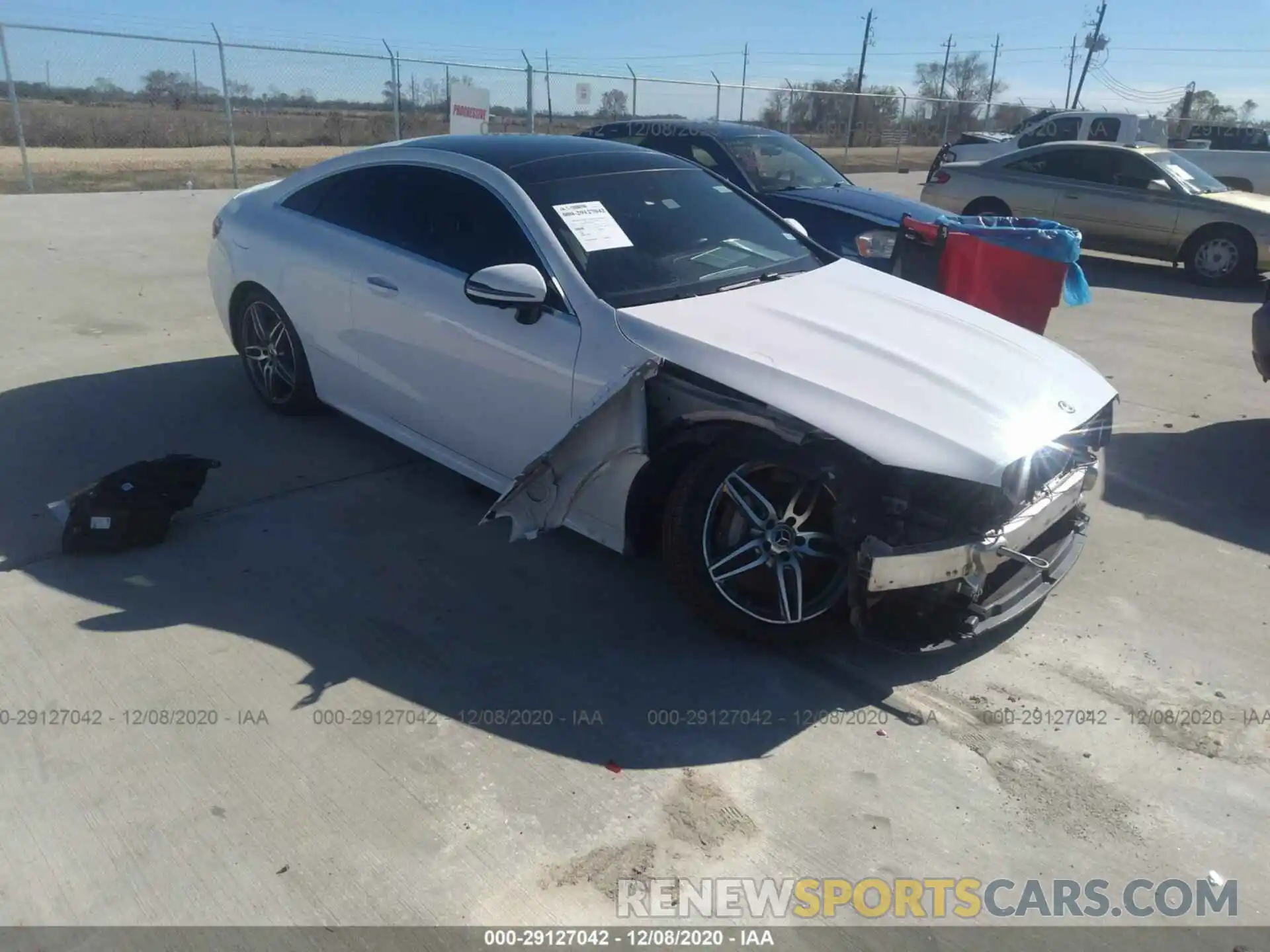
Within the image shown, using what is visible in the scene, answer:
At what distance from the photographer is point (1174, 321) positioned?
946cm

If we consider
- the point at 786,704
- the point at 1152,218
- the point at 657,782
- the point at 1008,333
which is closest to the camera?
the point at 657,782

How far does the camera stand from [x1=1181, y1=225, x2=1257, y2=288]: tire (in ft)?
36.9

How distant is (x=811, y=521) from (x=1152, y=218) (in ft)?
33.6

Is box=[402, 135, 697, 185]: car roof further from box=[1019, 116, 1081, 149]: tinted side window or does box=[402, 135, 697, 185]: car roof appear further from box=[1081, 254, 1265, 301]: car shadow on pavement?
box=[1019, 116, 1081, 149]: tinted side window

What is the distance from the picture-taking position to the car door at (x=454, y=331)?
3963 mm

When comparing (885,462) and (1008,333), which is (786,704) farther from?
(1008,333)

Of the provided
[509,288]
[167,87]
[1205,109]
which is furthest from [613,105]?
[1205,109]

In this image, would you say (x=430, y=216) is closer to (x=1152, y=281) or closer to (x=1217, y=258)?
(x=1152, y=281)

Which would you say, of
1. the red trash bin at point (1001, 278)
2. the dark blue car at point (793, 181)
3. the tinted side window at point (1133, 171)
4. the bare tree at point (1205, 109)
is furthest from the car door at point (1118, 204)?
the bare tree at point (1205, 109)

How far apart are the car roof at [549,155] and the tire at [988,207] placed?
29.5 feet

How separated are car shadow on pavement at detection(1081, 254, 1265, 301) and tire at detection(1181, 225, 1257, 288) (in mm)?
109

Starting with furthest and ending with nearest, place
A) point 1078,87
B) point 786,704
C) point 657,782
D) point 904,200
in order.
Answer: point 1078,87, point 904,200, point 786,704, point 657,782

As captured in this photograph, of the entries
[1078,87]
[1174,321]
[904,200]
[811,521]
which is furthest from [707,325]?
[1078,87]

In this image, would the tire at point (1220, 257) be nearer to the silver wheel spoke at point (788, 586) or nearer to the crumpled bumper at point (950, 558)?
the crumpled bumper at point (950, 558)
